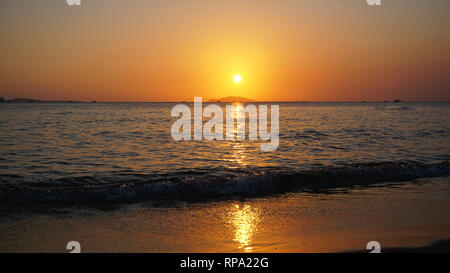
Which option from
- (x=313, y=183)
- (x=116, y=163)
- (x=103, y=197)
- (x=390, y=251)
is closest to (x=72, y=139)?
(x=116, y=163)

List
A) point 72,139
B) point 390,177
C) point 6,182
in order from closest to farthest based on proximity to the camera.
Answer: point 6,182 → point 390,177 → point 72,139

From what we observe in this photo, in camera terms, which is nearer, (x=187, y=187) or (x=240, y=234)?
(x=240, y=234)

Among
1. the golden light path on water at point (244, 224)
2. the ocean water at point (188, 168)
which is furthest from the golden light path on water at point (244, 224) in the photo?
the ocean water at point (188, 168)

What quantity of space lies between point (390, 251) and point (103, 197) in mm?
8062

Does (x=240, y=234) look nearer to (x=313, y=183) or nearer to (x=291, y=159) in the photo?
(x=313, y=183)

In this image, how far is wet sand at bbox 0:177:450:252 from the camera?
6.48 m

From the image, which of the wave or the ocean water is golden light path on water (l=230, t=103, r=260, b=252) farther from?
the wave

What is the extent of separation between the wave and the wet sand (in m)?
1.24

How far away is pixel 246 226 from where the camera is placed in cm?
770

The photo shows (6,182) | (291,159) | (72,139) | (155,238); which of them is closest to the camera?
(155,238)

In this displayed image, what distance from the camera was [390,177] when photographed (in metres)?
14.3

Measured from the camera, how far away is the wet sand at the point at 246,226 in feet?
21.3

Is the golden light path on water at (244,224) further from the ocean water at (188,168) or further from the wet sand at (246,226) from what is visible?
the ocean water at (188,168)

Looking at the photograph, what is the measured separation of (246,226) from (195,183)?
15.7 feet
